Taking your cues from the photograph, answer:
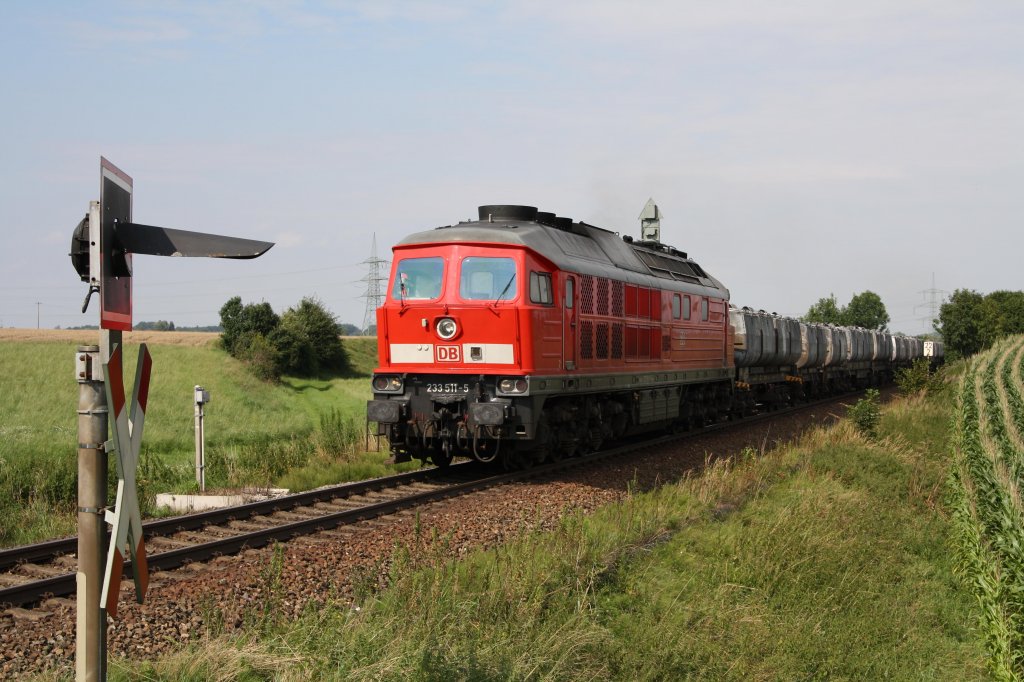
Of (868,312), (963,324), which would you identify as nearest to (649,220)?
(963,324)

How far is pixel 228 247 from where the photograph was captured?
4.40 m

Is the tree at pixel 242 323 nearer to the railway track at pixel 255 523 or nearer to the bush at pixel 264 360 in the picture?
the bush at pixel 264 360

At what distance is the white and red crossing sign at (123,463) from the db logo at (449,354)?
32.9 feet

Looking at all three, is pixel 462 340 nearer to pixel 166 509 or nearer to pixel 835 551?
pixel 166 509

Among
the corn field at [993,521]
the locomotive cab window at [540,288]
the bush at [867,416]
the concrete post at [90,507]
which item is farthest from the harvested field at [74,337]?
the concrete post at [90,507]

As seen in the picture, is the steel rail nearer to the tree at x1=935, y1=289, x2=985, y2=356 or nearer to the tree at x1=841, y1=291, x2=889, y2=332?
the tree at x1=935, y1=289, x2=985, y2=356

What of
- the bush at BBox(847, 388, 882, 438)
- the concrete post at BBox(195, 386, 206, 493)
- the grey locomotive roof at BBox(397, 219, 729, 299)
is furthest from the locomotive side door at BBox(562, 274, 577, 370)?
the bush at BBox(847, 388, 882, 438)

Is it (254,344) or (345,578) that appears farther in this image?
(254,344)

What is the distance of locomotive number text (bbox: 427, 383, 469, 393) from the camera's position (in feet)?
46.5

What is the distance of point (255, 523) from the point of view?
11227 millimetres

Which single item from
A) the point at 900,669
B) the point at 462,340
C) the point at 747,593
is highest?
the point at 462,340

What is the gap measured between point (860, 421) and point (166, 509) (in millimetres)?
15568

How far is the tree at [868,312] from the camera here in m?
134

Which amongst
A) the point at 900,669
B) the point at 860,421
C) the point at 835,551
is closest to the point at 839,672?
the point at 900,669
